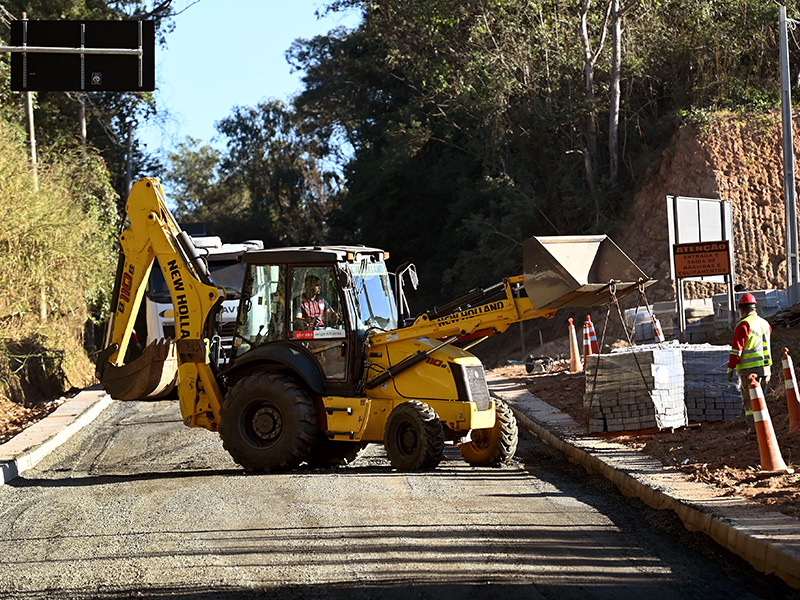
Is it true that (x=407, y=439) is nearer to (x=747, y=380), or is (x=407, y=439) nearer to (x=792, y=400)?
(x=747, y=380)

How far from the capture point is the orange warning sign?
22031mm

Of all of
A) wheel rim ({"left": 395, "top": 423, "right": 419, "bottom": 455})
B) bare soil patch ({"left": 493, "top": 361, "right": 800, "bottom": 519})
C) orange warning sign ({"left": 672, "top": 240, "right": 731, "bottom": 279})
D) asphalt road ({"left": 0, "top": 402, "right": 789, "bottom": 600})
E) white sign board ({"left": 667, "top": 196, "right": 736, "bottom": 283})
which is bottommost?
asphalt road ({"left": 0, "top": 402, "right": 789, "bottom": 600})

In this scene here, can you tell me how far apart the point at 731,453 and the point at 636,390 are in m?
2.48

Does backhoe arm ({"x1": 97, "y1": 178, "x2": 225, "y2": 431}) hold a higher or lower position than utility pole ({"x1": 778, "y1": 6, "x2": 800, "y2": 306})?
lower

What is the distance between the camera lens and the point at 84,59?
15.0 meters

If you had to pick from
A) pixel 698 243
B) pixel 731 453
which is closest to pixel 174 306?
pixel 731 453

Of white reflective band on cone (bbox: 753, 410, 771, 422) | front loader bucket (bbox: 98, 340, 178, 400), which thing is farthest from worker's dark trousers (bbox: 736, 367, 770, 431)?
front loader bucket (bbox: 98, 340, 178, 400)

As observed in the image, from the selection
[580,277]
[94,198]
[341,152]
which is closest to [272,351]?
[580,277]

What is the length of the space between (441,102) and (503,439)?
101 feet

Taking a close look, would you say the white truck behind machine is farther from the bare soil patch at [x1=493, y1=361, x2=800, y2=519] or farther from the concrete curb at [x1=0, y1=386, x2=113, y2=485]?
the bare soil patch at [x1=493, y1=361, x2=800, y2=519]

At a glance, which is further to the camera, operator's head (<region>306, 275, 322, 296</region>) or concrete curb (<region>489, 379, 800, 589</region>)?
operator's head (<region>306, 275, 322, 296</region>)

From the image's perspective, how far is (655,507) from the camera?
984 cm

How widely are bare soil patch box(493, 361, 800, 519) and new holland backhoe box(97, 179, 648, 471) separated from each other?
2.01 m

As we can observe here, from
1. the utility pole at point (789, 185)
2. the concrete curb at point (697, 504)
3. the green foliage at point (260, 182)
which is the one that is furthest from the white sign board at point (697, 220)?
the green foliage at point (260, 182)
